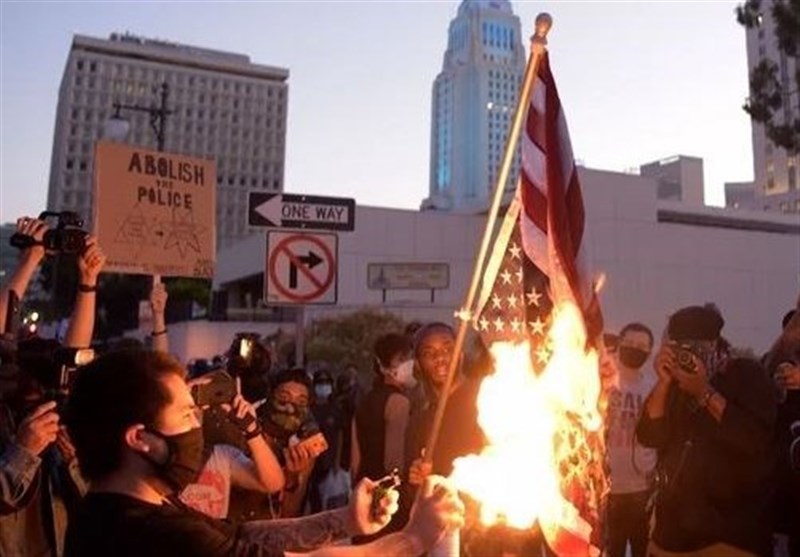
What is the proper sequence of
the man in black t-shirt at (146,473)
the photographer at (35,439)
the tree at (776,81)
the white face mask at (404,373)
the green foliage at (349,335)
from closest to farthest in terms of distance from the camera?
the man in black t-shirt at (146,473) < the photographer at (35,439) < the white face mask at (404,373) < the tree at (776,81) < the green foliage at (349,335)

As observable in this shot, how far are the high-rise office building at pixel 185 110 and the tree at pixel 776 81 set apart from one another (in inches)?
4888

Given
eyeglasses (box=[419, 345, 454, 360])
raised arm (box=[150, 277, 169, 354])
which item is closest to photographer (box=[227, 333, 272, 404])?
raised arm (box=[150, 277, 169, 354])

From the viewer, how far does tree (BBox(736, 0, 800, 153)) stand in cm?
1891

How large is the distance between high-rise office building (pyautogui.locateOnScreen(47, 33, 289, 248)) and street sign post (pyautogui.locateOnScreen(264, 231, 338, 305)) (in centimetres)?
13515

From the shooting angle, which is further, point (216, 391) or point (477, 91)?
point (477, 91)

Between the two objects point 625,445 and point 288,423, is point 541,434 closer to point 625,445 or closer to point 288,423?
point 288,423

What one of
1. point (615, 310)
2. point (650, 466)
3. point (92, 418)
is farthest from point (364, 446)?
point (615, 310)

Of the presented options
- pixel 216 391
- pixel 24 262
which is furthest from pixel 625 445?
pixel 24 262

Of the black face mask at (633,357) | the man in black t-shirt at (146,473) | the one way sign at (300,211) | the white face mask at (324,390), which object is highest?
the one way sign at (300,211)

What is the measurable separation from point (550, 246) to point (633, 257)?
156ft

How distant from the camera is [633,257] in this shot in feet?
163

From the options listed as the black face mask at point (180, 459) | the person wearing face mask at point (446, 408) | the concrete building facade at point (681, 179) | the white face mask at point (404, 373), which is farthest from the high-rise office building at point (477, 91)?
the black face mask at point (180, 459)

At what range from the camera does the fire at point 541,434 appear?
335 centimetres

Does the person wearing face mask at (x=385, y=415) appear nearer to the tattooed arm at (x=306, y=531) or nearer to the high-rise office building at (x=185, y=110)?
the tattooed arm at (x=306, y=531)
